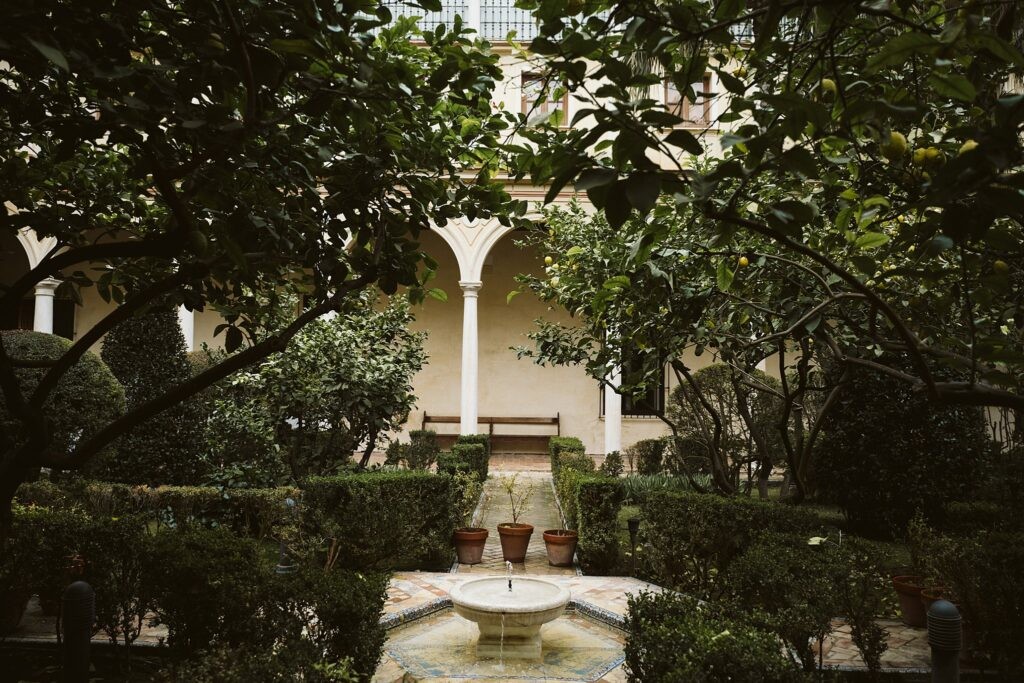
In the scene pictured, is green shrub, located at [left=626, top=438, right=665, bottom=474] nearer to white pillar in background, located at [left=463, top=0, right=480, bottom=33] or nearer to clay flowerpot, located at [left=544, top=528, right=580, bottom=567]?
clay flowerpot, located at [left=544, top=528, right=580, bottom=567]

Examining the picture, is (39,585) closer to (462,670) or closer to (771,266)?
(462,670)

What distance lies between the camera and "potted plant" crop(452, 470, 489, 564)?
25.2ft

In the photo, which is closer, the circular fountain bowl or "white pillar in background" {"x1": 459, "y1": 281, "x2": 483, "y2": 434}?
the circular fountain bowl

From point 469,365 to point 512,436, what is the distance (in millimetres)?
3349

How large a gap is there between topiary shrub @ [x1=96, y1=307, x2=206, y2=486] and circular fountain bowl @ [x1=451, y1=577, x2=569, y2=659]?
4883 mm

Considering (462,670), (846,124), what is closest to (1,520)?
(462,670)

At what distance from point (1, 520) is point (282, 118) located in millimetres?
2266

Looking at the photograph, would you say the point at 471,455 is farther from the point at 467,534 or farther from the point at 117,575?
the point at 117,575

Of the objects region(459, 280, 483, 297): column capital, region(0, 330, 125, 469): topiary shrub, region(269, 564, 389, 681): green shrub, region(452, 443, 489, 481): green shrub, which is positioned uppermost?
region(459, 280, 483, 297): column capital

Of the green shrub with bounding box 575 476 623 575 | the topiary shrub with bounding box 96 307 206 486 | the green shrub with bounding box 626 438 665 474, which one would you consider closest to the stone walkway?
the green shrub with bounding box 575 476 623 575

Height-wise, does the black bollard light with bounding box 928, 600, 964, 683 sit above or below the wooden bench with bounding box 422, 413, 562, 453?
below

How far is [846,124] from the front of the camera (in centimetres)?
161

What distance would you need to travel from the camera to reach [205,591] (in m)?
3.92

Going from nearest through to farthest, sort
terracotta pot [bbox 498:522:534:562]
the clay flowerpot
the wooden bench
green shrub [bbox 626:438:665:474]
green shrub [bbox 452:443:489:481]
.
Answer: the clay flowerpot → terracotta pot [bbox 498:522:534:562] → green shrub [bbox 452:443:489:481] → green shrub [bbox 626:438:665:474] → the wooden bench
